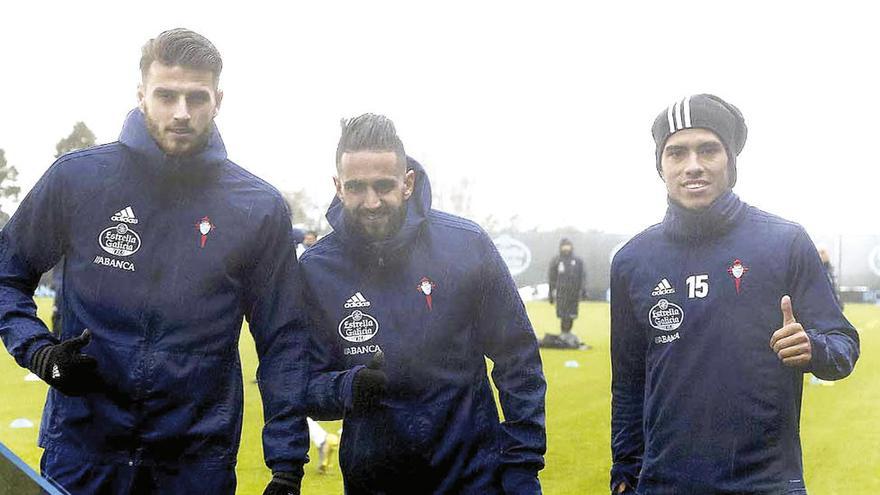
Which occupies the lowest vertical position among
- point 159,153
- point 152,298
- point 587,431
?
point 587,431

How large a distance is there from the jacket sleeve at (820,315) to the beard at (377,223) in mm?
1213

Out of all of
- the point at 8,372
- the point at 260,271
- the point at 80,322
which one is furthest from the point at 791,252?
the point at 8,372

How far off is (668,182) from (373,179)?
37.7 inches

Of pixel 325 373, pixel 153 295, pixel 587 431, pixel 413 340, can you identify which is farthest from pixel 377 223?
pixel 587 431

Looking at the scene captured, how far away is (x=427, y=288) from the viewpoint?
340 centimetres

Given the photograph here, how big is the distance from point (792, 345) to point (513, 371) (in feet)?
2.83

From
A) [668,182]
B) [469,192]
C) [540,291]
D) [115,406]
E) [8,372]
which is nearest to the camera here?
[115,406]

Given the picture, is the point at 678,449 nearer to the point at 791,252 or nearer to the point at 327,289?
the point at 791,252

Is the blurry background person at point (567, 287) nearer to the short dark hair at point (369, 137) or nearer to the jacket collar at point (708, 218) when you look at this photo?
the jacket collar at point (708, 218)

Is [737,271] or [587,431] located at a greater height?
[737,271]

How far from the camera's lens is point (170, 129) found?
3.11 m

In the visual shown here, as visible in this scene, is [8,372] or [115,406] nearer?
[115,406]

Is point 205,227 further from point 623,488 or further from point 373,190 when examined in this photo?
point 623,488

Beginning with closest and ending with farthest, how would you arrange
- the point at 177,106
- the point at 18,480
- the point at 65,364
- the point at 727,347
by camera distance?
the point at 18,480 < the point at 65,364 < the point at 177,106 < the point at 727,347
